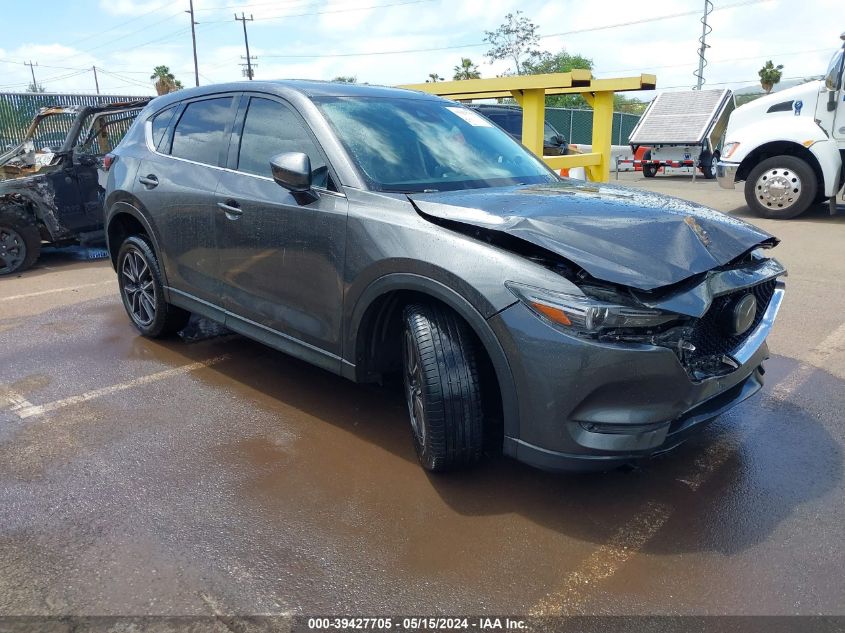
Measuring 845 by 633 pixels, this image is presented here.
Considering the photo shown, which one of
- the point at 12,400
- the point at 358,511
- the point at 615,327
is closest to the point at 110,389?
the point at 12,400

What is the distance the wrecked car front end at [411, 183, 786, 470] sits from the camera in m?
2.46

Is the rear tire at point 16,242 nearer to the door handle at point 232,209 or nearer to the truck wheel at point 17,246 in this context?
the truck wheel at point 17,246

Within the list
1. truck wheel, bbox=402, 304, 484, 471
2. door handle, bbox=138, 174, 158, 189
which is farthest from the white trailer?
truck wheel, bbox=402, 304, 484, 471

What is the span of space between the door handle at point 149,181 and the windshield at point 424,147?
1.52m

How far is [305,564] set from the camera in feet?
8.29

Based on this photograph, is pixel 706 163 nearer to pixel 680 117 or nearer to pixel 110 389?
pixel 680 117

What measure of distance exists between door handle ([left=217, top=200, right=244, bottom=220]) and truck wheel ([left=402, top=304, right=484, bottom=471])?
4.46 feet

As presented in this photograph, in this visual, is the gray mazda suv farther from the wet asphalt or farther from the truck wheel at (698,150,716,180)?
the truck wheel at (698,150,716,180)

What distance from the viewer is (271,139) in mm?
3732

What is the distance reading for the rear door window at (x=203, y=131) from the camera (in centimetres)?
408

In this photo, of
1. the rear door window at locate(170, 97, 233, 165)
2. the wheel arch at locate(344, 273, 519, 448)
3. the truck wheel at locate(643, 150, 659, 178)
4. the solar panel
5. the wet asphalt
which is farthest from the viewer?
the truck wheel at locate(643, 150, 659, 178)

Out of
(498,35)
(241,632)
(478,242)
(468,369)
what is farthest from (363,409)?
(498,35)

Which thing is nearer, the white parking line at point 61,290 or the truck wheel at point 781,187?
the white parking line at point 61,290

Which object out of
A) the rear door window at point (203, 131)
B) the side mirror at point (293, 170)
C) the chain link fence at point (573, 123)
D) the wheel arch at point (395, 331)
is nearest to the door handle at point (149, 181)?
the rear door window at point (203, 131)
